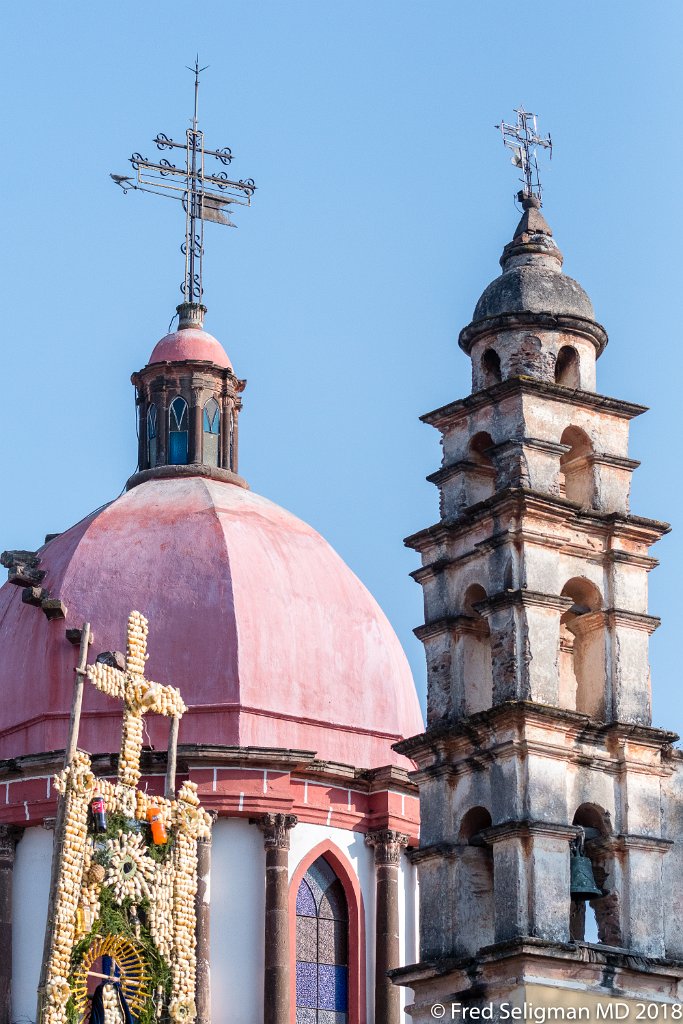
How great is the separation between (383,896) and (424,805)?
5.84m

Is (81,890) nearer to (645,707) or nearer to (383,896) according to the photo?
(645,707)

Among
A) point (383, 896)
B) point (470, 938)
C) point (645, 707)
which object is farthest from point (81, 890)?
point (383, 896)

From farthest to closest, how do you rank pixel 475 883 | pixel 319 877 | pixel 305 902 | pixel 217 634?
pixel 217 634 → pixel 319 877 → pixel 305 902 → pixel 475 883

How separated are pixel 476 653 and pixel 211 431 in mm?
9354

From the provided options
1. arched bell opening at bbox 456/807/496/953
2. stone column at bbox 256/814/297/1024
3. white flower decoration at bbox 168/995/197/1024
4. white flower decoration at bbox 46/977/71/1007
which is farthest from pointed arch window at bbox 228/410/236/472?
white flower decoration at bbox 46/977/71/1007

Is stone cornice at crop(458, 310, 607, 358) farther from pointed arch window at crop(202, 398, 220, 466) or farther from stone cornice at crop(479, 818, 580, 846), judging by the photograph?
pointed arch window at crop(202, 398, 220, 466)

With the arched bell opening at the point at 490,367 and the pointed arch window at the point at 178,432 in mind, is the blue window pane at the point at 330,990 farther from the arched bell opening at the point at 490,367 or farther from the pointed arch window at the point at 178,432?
the arched bell opening at the point at 490,367

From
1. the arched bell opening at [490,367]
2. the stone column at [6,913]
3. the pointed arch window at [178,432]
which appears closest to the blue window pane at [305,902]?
the stone column at [6,913]

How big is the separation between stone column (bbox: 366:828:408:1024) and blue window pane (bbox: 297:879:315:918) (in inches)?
34.0

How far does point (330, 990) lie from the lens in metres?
33.2

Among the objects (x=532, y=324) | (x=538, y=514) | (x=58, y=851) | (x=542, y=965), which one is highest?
(x=532, y=324)

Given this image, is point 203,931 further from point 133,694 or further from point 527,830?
point 527,830

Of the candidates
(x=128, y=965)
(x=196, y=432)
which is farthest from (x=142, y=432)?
(x=128, y=965)

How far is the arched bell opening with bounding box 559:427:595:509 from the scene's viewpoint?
2900cm
